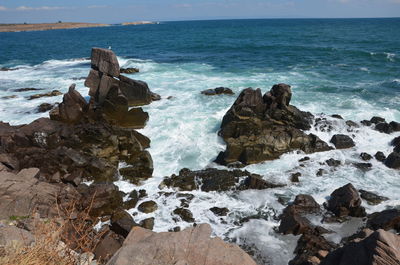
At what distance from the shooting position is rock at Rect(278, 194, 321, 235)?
41.0 feet

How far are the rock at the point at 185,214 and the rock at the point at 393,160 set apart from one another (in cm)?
1166

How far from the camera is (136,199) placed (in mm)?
15062

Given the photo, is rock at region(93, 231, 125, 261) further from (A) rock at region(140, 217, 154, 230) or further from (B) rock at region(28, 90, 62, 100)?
(B) rock at region(28, 90, 62, 100)

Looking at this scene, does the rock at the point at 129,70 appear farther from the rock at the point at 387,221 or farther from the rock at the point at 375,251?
the rock at the point at 375,251

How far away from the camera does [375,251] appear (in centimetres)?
687

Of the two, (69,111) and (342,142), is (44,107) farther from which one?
(342,142)

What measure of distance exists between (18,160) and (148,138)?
24.3 ft

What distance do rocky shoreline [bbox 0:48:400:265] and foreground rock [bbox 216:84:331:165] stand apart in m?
0.06

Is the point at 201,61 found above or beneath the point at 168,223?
above

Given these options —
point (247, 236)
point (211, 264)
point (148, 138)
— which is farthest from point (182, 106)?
point (211, 264)

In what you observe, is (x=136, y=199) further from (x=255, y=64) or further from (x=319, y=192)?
(x=255, y=64)

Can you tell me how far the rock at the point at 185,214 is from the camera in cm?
1388

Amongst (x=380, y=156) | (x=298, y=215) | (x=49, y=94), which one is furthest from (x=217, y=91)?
(x=298, y=215)

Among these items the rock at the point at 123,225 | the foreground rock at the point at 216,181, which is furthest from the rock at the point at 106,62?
the rock at the point at 123,225
